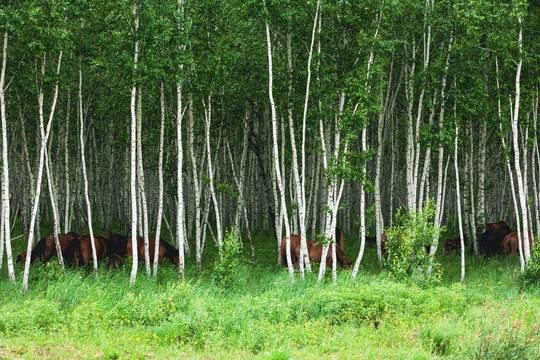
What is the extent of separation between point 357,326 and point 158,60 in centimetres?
942

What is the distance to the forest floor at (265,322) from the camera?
8.02 metres

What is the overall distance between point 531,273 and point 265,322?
8.95 metres

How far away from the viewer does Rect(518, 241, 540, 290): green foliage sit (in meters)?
13.7

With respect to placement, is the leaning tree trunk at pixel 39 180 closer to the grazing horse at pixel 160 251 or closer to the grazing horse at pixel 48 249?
the grazing horse at pixel 48 249

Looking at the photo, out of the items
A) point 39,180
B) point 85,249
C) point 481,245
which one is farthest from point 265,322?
point 481,245

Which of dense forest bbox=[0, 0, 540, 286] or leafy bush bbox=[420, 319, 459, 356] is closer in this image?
leafy bush bbox=[420, 319, 459, 356]

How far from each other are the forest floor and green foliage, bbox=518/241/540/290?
64 centimetres

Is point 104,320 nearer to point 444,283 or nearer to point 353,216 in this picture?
point 444,283

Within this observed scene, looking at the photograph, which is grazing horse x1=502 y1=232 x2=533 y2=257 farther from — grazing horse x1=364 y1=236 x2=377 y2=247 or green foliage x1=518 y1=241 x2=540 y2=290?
grazing horse x1=364 y1=236 x2=377 y2=247

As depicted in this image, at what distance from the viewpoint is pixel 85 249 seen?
1603 cm

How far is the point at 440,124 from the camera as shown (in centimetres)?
1606

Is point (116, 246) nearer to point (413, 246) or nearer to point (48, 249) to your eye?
point (48, 249)

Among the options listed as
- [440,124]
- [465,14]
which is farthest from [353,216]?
[465,14]

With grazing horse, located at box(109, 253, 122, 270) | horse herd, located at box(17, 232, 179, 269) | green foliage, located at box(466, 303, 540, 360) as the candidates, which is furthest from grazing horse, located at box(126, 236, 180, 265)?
green foliage, located at box(466, 303, 540, 360)
